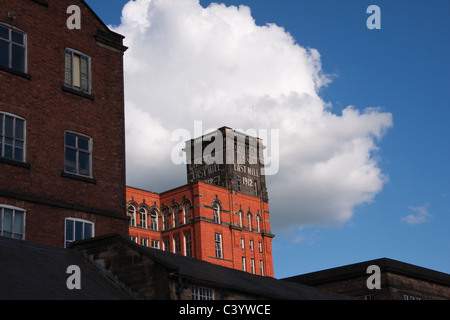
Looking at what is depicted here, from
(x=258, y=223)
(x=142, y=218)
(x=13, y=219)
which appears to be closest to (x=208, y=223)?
(x=142, y=218)

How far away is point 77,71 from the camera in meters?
29.5

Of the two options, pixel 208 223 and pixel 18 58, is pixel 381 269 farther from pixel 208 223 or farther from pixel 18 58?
pixel 208 223

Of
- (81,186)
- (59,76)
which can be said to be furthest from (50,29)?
(81,186)

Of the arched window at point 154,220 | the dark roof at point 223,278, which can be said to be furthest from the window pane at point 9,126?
the arched window at point 154,220

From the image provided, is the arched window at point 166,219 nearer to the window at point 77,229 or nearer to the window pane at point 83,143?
the window pane at point 83,143

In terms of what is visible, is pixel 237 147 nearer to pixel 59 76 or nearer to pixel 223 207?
pixel 223 207

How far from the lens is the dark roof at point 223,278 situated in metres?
19.9

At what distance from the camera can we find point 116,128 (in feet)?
99.6

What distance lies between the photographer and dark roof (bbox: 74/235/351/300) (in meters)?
19.9

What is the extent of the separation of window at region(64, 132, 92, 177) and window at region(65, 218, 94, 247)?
2.12m

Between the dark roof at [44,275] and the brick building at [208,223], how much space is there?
49.5 metres

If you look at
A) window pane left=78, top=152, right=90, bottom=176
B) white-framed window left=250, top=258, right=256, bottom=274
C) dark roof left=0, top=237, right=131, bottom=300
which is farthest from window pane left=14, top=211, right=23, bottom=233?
white-framed window left=250, top=258, right=256, bottom=274

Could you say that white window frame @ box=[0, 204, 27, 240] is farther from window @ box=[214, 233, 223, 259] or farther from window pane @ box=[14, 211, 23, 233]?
window @ box=[214, 233, 223, 259]
